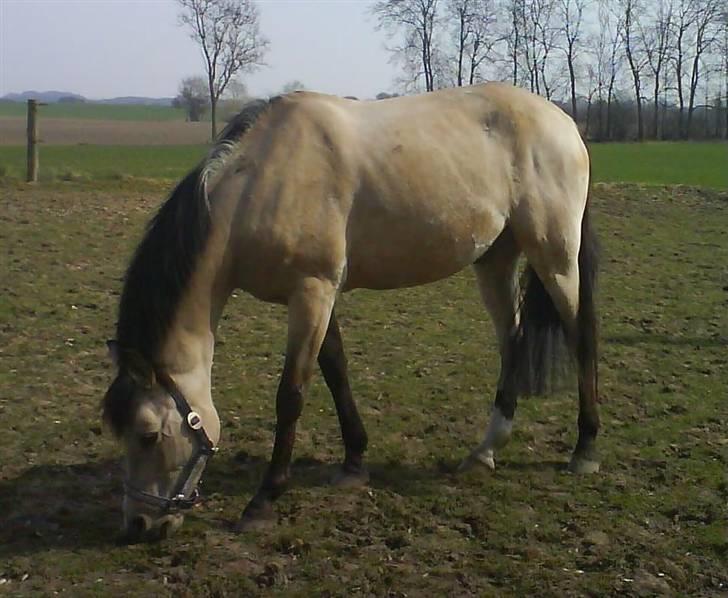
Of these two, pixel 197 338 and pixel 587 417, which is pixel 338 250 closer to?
pixel 197 338

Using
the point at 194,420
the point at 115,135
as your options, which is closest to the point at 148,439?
the point at 194,420

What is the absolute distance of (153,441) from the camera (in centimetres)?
316

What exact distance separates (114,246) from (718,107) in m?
49.2

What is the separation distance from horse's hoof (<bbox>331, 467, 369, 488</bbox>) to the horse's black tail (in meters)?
0.97

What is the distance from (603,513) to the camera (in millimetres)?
3619

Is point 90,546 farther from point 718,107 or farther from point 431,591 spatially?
point 718,107

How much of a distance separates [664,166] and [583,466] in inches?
1019

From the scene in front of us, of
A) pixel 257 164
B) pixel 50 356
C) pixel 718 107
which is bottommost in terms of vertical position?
pixel 50 356

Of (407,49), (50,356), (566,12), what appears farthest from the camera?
(566,12)

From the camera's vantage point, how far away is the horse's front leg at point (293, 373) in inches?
134

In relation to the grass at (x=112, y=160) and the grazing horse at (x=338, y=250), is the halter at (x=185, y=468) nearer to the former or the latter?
the grazing horse at (x=338, y=250)

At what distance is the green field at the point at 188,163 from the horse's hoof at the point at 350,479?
1242 cm

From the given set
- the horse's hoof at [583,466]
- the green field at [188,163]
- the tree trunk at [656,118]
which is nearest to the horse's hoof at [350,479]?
the horse's hoof at [583,466]

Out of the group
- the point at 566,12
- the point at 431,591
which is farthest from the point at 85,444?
the point at 566,12
